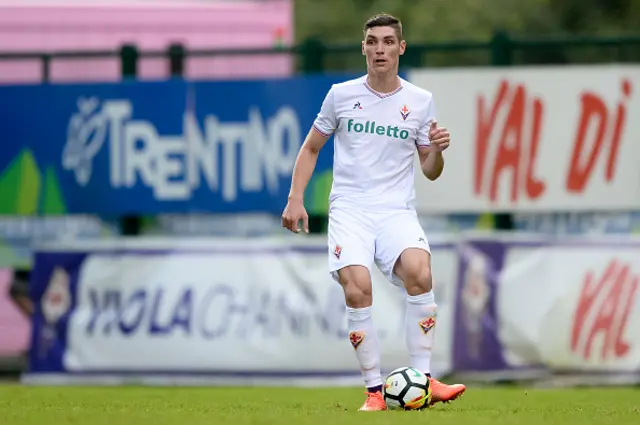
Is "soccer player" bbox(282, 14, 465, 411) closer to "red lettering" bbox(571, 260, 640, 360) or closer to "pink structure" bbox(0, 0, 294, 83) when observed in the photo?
"red lettering" bbox(571, 260, 640, 360)

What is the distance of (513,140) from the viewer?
15844mm

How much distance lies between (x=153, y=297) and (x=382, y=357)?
94.8 inches

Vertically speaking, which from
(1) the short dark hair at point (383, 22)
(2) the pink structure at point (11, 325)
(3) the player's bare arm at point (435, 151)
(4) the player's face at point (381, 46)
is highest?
(1) the short dark hair at point (383, 22)

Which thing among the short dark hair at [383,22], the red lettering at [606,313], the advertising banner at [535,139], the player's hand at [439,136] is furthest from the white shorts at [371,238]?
the advertising banner at [535,139]

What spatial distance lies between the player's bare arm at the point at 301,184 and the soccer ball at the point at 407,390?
1112mm

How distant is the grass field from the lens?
8961 mm

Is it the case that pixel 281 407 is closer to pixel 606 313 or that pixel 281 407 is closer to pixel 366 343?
pixel 366 343

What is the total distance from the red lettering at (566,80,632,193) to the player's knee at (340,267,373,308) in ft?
21.3

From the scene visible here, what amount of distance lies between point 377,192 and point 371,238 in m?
0.31

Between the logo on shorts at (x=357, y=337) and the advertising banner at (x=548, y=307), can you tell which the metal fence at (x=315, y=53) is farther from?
the logo on shorts at (x=357, y=337)

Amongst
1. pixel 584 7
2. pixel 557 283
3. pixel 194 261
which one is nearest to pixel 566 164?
pixel 557 283

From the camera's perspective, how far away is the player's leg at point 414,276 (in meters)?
9.70

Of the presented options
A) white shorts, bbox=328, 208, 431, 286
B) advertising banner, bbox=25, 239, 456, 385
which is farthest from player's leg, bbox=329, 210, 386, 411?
advertising banner, bbox=25, 239, 456, 385

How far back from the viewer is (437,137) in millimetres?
9664
